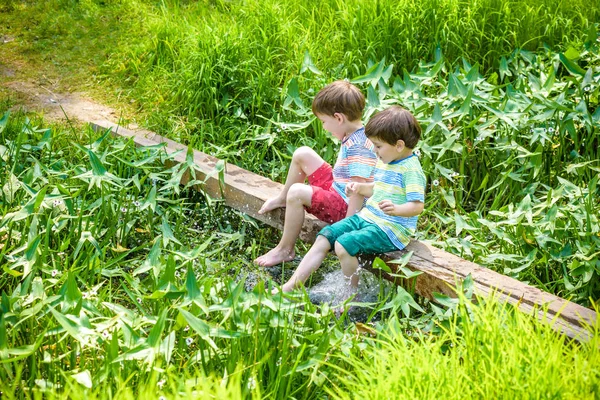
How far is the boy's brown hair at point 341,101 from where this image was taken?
3801 millimetres

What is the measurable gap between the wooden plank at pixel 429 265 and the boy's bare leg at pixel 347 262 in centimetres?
12

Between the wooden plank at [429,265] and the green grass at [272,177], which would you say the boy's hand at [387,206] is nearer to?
the wooden plank at [429,265]

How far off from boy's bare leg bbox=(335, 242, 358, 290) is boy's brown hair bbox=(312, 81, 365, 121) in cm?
73

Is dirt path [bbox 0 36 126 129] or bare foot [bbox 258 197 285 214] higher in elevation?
bare foot [bbox 258 197 285 214]

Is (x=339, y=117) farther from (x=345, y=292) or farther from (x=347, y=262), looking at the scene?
(x=345, y=292)

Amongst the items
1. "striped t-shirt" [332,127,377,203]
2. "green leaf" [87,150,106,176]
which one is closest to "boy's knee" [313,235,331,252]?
"striped t-shirt" [332,127,377,203]

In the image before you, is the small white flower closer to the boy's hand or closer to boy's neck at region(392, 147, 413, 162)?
the boy's hand

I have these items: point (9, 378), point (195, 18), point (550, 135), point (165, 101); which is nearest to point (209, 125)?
point (165, 101)

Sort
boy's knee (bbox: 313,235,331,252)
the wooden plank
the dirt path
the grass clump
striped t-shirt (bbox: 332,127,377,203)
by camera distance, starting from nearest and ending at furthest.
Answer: the grass clump → the wooden plank → boy's knee (bbox: 313,235,331,252) → striped t-shirt (bbox: 332,127,377,203) → the dirt path

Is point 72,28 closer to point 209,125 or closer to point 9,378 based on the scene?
point 209,125

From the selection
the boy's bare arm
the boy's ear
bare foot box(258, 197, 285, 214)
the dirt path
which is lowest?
the dirt path

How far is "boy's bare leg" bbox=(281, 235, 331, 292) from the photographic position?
358 cm

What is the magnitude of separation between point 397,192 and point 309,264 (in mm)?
543

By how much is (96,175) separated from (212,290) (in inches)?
44.2
